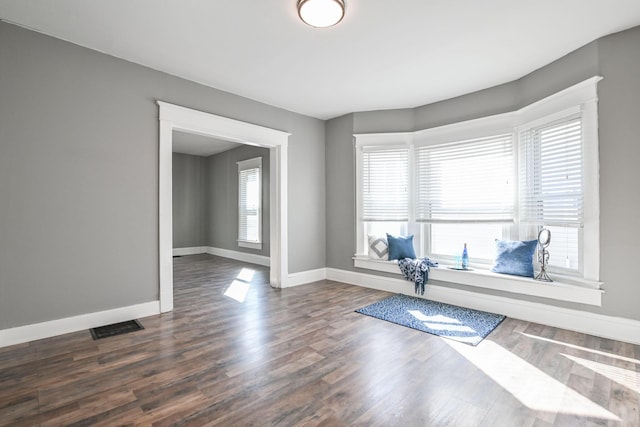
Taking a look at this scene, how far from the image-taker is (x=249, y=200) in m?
7.23

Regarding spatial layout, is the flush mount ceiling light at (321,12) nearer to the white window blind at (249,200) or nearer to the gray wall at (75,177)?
the gray wall at (75,177)

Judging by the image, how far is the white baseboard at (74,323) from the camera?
2.67 m

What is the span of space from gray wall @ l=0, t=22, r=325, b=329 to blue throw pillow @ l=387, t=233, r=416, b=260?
3.13 metres

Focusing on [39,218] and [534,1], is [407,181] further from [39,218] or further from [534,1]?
[39,218]

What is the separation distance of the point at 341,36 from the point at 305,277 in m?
3.54

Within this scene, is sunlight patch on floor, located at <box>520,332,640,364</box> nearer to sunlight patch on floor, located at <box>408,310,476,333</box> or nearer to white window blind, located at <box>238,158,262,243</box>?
sunlight patch on floor, located at <box>408,310,476,333</box>

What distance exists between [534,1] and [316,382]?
10.8 ft

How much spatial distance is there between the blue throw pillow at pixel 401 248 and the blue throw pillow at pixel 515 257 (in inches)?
43.3

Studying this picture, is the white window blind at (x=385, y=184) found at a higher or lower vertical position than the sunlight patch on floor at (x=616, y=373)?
higher

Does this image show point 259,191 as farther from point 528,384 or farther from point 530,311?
point 528,384

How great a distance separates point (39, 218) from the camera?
2.79 meters

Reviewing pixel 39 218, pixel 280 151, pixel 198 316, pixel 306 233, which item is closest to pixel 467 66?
pixel 280 151

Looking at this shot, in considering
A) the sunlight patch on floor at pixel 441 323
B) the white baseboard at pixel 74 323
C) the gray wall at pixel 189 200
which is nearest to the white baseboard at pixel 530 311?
the sunlight patch on floor at pixel 441 323

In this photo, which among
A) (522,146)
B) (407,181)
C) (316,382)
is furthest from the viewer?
(407,181)
